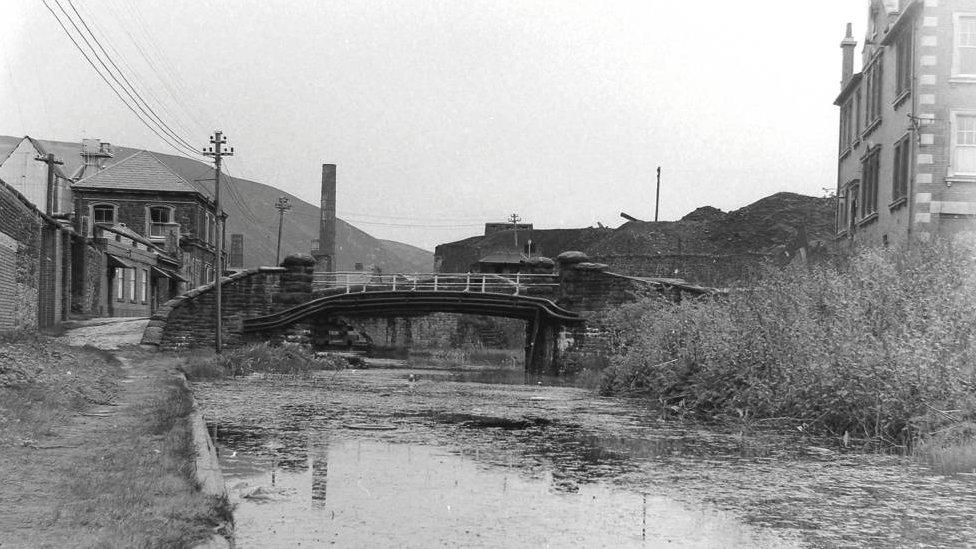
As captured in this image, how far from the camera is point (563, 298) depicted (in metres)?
36.2

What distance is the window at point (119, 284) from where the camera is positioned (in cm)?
4375

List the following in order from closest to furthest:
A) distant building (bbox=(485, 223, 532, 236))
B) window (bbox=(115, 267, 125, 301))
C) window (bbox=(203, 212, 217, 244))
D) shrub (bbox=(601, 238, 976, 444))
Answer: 1. shrub (bbox=(601, 238, 976, 444))
2. window (bbox=(115, 267, 125, 301))
3. window (bbox=(203, 212, 217, 244))
4. distant building (bbox=(485, 223, 532, 236))

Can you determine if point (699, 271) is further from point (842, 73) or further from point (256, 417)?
point (256, 417)

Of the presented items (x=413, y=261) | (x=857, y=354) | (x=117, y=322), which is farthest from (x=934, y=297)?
(x=413, y=261)

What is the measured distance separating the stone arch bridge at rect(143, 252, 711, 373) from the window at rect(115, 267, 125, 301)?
848 cm

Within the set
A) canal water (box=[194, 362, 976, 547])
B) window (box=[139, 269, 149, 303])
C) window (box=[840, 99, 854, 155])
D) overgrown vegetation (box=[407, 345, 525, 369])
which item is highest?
window (box=[840, 99, 854, 155])

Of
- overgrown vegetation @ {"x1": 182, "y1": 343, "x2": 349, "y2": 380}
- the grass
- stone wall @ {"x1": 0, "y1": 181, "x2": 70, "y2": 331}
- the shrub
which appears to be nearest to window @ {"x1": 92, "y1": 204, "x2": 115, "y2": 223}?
stone wall @ {"x1": 0, "y1": 181, "x2": 70, "y2": 331}

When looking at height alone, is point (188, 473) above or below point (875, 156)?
below

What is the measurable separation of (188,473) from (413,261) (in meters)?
190

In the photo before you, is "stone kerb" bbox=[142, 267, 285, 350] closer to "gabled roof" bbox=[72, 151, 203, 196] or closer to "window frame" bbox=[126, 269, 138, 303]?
"window frame" bbox=[126, 269, 138, 303]

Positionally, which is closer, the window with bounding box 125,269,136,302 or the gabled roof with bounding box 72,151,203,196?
the window with bounding box 125,269,136,302

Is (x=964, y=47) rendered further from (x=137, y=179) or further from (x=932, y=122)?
(x=137, y=179)

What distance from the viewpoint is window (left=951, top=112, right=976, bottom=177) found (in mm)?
25297

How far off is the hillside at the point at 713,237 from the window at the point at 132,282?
77.8ft
